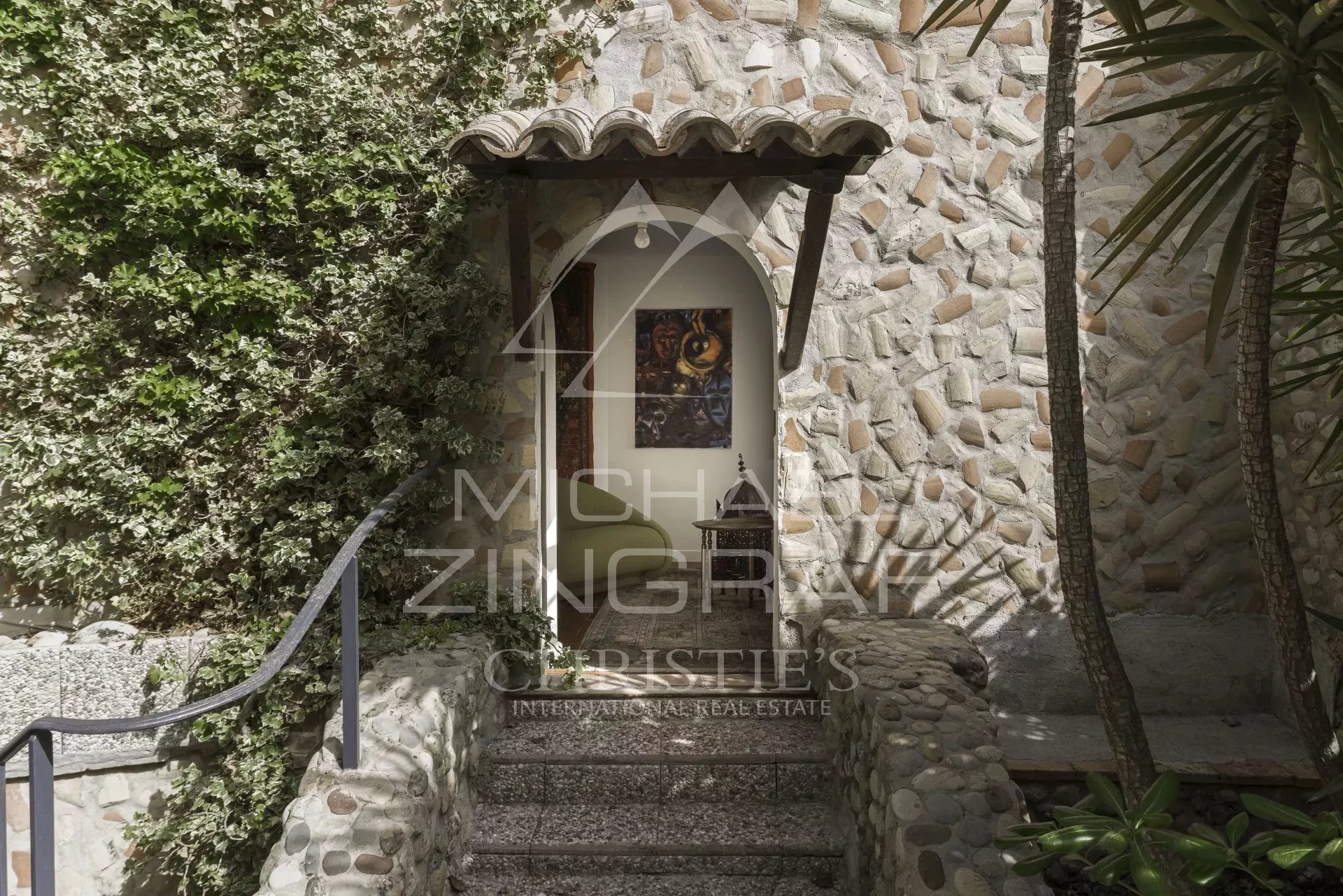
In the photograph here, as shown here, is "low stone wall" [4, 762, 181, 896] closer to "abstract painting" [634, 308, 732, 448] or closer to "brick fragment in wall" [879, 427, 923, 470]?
"brick fragment in wall" [879, 427, 923, 470]

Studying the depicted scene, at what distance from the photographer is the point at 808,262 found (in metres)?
3.50

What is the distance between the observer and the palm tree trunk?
205cm

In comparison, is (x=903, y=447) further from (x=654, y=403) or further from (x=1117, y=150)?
(x=654, y=403)

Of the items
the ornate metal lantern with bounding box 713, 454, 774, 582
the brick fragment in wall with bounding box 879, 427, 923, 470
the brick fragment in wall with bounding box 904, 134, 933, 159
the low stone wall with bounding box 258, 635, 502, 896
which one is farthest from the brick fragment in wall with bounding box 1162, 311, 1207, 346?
the low stone wall with bounding box 258, 635, 502, 896

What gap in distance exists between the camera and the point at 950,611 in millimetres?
3834

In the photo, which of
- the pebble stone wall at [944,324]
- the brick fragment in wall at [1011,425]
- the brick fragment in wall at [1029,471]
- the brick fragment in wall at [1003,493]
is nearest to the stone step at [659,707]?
the pebble stone wall at [944,324]

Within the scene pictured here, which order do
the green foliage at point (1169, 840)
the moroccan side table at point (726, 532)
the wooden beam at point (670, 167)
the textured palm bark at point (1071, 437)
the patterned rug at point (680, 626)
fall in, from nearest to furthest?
the green foliage at point (1169, 840) < the textured palm bark at point (1071, 437) < the wooden beam at point (670, 167) < the patterned rug at point (680, 626) < the moroccan side table at point (726, 532)

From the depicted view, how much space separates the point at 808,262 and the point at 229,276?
94.3 inches

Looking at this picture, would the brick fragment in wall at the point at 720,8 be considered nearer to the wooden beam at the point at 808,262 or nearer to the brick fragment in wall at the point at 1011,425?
the wooden beam at the point at 808,262

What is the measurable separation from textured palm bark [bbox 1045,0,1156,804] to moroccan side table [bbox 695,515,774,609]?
120 inches

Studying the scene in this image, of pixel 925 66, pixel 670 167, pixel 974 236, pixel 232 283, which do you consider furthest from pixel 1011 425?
pixel 232 283

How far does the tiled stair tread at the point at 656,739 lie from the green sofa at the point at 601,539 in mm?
2023

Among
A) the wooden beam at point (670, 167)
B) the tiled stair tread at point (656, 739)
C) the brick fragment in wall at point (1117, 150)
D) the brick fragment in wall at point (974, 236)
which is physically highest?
the brick fragment in wall at point (1117, 150)

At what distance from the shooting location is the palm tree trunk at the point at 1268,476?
2.05 meters
